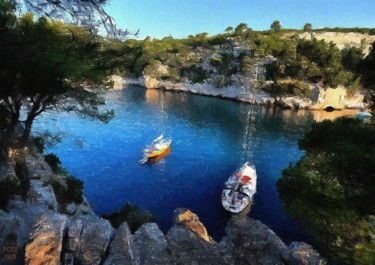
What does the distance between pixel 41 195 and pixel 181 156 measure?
26.7 m

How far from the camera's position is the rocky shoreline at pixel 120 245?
9336 millimetres

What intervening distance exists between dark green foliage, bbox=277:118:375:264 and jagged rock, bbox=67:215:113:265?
5.86 meters

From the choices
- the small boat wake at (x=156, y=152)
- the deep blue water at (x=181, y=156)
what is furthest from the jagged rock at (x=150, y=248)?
the small boat wake at (x=156, y=152)

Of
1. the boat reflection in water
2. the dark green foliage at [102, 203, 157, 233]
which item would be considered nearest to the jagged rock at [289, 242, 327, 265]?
the dark green foliage at [102, 203, 157, 233]

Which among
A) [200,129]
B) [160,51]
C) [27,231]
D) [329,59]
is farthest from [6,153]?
[160,51]

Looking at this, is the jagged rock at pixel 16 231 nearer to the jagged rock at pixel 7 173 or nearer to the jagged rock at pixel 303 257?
the jagged rock at pixel 7 173

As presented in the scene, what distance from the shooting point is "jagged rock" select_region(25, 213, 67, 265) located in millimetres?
8883

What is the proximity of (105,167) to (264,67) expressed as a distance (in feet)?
230

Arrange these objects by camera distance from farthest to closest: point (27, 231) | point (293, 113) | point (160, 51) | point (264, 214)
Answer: point (160, 51), point (293, 113), point (264, 214), point (27, 231)

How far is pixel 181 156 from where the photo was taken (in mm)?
40812

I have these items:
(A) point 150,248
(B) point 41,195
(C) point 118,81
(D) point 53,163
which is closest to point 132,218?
(B) point 41,195

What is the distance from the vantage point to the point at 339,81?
83875 mm

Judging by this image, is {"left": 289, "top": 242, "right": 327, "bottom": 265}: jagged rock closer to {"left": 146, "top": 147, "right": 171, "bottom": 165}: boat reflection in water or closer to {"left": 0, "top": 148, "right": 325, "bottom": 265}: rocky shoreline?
{"left": 0, "top": 148, "right": 325, "bottom": 265}: rocky shoreline

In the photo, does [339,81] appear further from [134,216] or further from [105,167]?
[134,216]
